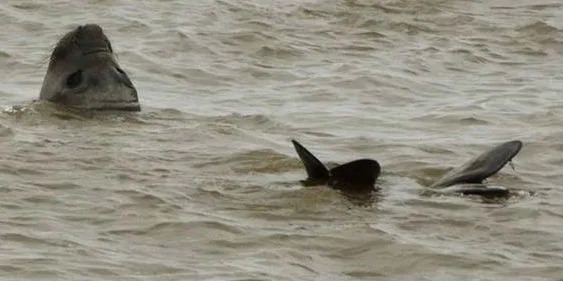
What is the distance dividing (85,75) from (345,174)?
3.11 m

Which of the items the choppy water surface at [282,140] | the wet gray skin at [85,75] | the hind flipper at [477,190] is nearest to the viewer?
the choppy water surface at [282,140]

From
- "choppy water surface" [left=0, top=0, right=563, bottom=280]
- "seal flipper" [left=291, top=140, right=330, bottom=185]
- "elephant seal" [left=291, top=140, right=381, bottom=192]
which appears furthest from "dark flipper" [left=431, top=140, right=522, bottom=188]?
"seal flipper" [left=291, top=140, right=330, bottom=185]

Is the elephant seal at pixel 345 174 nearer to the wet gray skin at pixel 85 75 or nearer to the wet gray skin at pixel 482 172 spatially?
the wet gray skin at pixel 482 172

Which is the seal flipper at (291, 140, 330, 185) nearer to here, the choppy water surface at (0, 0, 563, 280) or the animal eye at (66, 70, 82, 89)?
the choppy water surface at (0, 0, 563, 280)

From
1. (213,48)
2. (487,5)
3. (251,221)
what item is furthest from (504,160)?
(487,5)

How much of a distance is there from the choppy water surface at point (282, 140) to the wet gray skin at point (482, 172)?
128 millimetres

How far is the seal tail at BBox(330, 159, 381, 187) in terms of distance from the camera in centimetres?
884

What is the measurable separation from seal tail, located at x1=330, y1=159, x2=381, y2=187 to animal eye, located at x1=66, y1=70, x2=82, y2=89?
9.98 ft

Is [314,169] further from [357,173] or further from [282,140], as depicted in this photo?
[282,140]

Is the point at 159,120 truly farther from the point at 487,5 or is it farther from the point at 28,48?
the point at 487,5

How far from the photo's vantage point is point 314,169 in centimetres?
907

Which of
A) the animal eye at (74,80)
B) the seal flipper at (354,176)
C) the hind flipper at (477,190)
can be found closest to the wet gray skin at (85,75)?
the animal eye at (74,80)

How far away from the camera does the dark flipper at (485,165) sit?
8906mm

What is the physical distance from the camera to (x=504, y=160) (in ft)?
29.2
